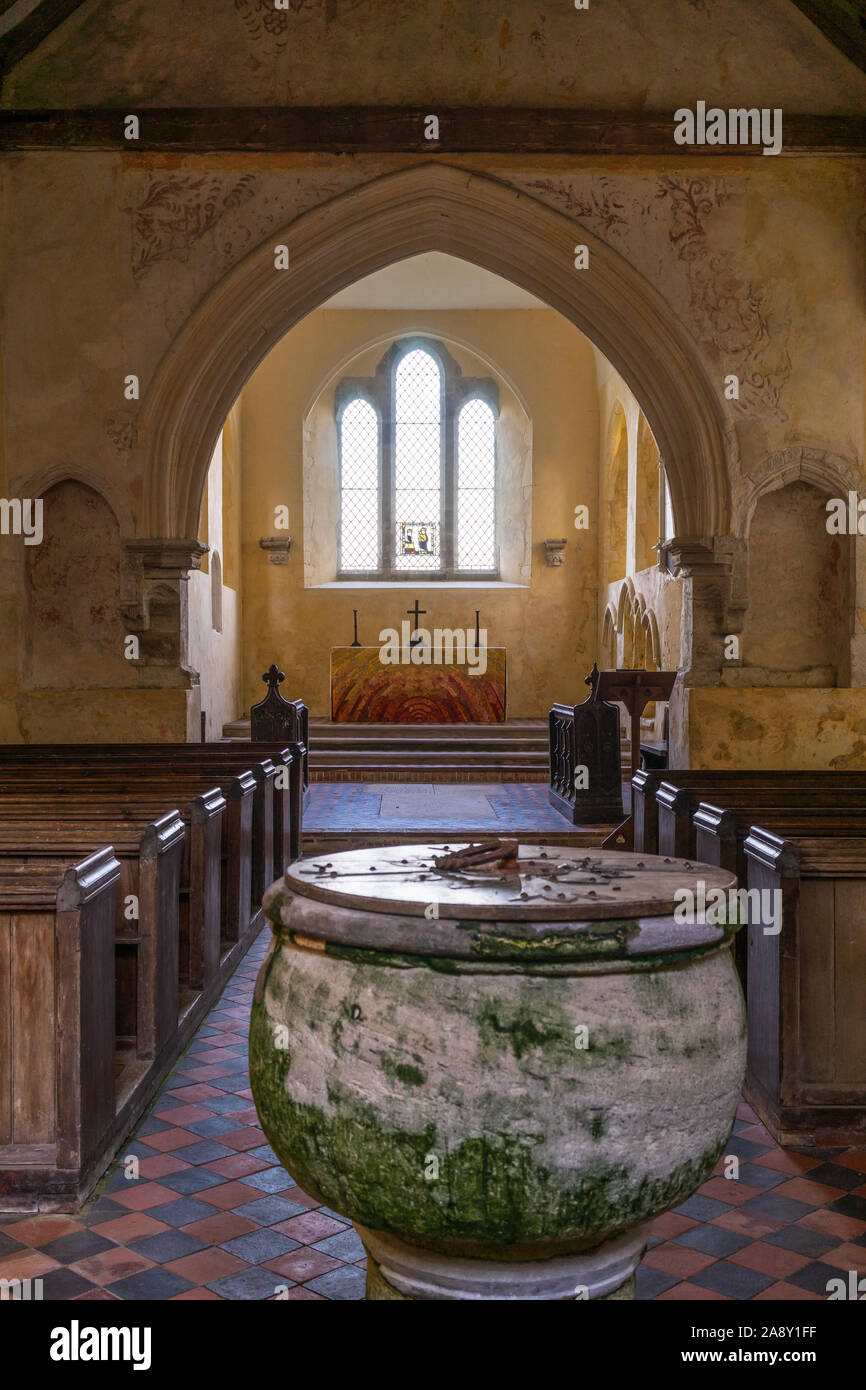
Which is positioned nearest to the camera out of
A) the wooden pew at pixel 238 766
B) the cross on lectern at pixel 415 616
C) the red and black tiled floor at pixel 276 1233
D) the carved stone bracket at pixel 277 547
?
the red and black tiled floor at pixel 276 1233

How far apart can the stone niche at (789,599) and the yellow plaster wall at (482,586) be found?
6.78 metres

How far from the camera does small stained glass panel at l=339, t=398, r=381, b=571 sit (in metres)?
15.9

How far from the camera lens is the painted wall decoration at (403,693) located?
1217cm

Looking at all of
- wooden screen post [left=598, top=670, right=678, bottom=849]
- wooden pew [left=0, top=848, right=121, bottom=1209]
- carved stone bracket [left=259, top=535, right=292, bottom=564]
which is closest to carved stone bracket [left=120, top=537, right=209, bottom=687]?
wooden screen post [left=598, top=670, right=678, bottom=849]

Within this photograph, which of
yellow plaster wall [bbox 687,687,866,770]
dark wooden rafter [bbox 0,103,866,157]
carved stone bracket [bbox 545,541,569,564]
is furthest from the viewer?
carved stone bracket [bbox 545,541,569,564]

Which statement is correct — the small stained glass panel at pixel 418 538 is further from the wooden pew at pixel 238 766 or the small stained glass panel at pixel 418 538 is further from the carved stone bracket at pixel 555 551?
the wooden pew at pixel 238 766

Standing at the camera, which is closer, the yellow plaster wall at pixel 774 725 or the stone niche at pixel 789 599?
the yellow plaster wall at pixel 774 725

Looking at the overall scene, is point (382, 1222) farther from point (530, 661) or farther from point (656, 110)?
point (530, 661)

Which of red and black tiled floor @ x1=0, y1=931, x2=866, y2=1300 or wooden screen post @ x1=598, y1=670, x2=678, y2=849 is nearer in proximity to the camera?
red and black tiled floor @ x1=0, y1=931, x2=866, y2=1300

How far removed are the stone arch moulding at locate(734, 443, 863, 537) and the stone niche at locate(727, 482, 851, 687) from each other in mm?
170

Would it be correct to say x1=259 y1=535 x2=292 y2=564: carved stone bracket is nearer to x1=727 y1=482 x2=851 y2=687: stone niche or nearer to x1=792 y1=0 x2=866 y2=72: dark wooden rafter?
x1=727 y1=482 x2=851 y2=687: stone niche

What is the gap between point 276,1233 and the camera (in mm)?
2801

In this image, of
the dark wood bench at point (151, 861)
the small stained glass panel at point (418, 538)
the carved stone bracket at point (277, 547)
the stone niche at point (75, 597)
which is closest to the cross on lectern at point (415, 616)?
the small stained glass panel at point (418, 538)
